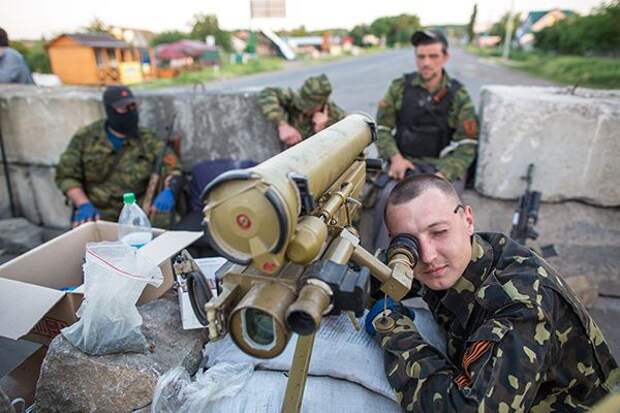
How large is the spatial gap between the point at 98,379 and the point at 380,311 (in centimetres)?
116

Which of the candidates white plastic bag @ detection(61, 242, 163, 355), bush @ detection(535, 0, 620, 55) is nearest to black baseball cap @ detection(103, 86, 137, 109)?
white plastic bag @ detection(61, 242, 163, 355)

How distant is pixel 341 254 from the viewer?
3.65 feet

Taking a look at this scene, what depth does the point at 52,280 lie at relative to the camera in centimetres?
239

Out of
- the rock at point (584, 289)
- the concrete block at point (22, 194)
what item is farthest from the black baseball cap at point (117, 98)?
the rock at point (584, 289)

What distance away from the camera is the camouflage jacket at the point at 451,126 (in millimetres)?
3338

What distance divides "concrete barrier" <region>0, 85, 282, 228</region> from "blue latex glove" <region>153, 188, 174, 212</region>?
70 cm

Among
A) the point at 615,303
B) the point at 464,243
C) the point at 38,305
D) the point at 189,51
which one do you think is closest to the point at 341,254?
the point at 464,243

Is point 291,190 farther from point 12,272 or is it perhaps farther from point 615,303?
point 615,303

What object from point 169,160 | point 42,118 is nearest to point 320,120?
point 169,160

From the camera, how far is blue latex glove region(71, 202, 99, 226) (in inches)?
129

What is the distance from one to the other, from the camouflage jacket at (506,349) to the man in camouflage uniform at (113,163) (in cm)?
238

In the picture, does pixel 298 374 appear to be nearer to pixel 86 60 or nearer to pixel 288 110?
pixel 288 110

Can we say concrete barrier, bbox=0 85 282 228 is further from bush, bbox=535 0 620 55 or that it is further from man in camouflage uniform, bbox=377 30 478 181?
bush, bbox=535 0 620 55

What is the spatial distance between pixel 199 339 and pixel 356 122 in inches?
45.1
